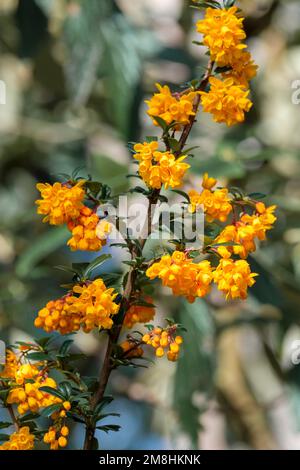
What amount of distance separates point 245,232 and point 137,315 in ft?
0.36

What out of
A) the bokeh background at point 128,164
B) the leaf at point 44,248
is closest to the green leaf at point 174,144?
the bokeh background at point 128,164

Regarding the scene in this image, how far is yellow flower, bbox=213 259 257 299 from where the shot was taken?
587 millimetres

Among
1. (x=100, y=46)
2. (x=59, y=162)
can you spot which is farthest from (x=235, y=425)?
(x=100, y=46)

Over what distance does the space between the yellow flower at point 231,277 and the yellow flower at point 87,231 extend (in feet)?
0.30

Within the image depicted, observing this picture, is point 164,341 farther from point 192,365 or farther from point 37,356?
point 192,365

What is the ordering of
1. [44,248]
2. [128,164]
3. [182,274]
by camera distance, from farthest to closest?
[128,164] < [44,248] < [182,274]

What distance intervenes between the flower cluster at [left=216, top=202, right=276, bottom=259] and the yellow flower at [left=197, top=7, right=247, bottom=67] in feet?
0.39

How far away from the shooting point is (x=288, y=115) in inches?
75.0

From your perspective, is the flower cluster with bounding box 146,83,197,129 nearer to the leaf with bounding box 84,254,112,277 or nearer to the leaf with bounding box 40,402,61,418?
the leaf with bounding box 84,254,112,277

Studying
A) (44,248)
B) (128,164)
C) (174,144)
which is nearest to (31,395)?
(174,144)

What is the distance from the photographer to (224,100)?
62 centimetres

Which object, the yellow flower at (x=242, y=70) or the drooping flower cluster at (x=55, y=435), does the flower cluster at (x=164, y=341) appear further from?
the yellow flower at (x=242, y=70)

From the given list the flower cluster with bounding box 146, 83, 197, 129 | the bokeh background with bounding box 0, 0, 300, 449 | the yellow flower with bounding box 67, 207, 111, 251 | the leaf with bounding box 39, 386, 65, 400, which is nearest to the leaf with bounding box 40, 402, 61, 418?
the leaf with bounding box 39, 386, 65, 400

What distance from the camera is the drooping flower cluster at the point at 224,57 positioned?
Answer: 2.04ft
